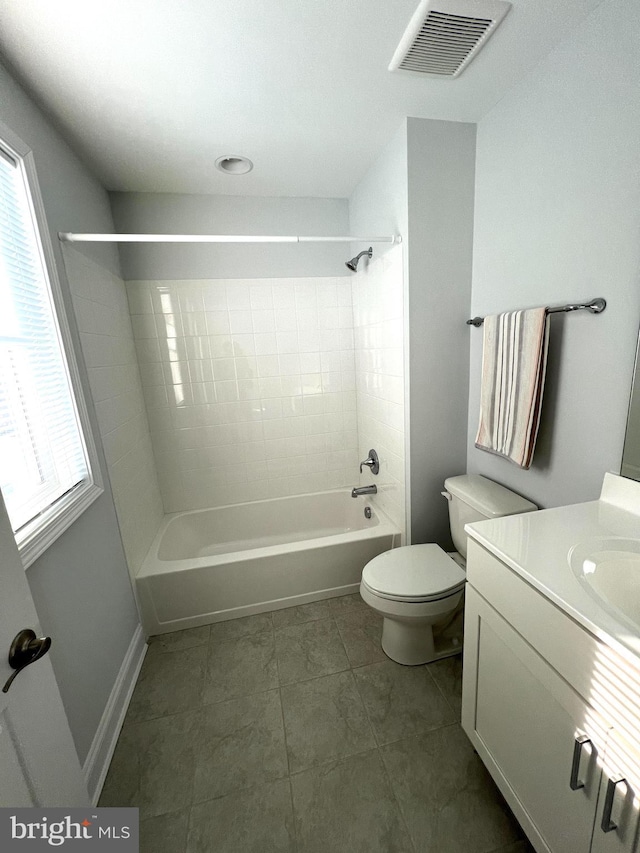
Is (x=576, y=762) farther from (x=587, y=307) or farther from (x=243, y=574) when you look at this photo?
(x=243, y=574)

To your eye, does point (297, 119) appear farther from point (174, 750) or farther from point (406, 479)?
point (174, 750)

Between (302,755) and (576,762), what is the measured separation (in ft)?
3.06

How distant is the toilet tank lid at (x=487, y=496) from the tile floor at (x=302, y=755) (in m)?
0.76

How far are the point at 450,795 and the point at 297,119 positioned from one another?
8.28 feet

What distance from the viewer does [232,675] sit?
158 cm

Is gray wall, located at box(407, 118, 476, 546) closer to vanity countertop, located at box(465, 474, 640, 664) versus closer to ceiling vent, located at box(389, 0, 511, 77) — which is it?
ceiling vent, located at box(389, 0, 511, 77)

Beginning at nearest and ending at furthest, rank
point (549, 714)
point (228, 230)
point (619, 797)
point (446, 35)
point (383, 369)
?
1. point (619, 797)
2. point (549, 714)
3. point (446, 35)
4. point (383, 369)
5. point (228, 230)

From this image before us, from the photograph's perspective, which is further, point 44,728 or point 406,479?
point 406,479

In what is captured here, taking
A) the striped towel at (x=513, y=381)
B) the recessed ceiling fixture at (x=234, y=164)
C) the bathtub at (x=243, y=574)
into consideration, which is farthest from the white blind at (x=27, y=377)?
the striped towel at (x=513, y=381)

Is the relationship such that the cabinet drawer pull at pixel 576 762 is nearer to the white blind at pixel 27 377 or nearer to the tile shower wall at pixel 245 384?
the white blind at pixel 27 377

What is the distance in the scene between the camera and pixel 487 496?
146 cm

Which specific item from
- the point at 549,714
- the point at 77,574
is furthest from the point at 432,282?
the point at 77,574

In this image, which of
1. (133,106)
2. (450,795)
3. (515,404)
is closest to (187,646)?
(450,795)

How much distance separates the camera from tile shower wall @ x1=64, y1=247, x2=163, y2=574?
155 centimetres
